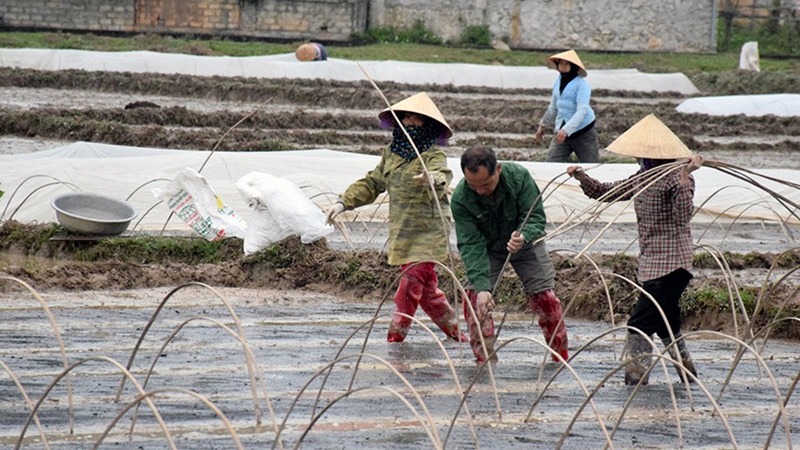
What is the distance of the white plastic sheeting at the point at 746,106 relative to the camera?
23.6 metres

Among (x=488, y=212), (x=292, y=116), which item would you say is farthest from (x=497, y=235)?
(x=292, y=116)

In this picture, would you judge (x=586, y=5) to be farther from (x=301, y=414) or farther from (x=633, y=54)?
(x=301, y=414)

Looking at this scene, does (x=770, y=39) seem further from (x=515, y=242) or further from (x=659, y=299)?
(x=515, y=242)

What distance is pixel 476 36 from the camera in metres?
33.5

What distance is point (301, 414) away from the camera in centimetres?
569

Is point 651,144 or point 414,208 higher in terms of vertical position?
point 651,144

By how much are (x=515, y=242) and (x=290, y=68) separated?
1984 centimetres

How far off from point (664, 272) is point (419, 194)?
4.88 feet

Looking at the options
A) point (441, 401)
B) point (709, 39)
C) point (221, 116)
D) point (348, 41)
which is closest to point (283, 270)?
point (441, 401)

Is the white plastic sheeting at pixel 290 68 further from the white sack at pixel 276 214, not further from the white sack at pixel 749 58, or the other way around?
the white sack at pixel 276 214

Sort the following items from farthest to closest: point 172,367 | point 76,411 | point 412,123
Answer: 1. point 412,123
2. point 172,367
3. point 76,411

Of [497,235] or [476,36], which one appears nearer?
Result: [497,235]

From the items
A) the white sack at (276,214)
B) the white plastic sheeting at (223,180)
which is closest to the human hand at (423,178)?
the white sack at (276,214)

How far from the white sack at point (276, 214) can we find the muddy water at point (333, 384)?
761 mm
